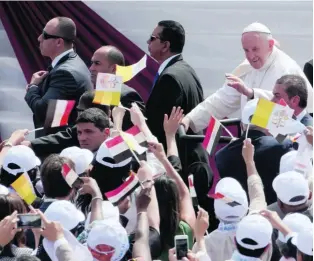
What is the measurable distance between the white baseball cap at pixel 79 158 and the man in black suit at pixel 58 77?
3.98 feet

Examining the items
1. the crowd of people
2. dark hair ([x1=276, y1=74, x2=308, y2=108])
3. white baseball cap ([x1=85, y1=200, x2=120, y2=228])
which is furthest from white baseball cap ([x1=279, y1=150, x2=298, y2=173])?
white baseball cap ([x1=85, y1=200, x2=120, y2=228])

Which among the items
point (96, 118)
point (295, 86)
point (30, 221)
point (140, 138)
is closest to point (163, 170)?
point (140, 138)

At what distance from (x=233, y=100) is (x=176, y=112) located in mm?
561

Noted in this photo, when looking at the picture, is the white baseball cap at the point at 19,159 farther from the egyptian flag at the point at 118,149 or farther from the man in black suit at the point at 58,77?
the man in black suit at the point at 58,77

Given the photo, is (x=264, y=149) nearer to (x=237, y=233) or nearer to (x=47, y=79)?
(x=237, y=233)

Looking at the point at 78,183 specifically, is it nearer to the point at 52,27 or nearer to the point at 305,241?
the point at 305,241

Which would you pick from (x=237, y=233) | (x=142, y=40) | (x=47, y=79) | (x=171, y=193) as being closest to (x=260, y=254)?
(x=237, y=233)

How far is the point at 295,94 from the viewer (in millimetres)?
6836

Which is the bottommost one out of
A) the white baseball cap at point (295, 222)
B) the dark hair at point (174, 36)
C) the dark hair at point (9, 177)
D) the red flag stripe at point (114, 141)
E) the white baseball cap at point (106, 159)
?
the dark hair at point (9, 177)

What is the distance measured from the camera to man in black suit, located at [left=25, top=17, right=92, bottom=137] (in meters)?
7.87

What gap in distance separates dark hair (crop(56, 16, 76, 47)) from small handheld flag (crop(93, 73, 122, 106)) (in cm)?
108

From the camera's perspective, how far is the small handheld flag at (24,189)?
6.02 m

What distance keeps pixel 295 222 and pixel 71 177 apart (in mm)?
1122

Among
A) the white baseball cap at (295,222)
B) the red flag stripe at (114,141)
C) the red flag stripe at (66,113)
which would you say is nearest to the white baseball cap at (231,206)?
the white baseball cap at (295,222)
